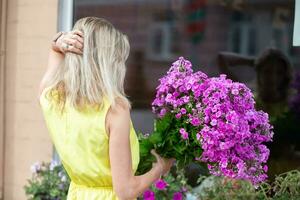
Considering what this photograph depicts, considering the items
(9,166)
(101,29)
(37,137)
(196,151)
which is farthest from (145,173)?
(9,166)

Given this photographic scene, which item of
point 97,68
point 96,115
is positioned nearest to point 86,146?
point 96,115

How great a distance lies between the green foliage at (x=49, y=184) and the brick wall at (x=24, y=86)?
0.35 metres

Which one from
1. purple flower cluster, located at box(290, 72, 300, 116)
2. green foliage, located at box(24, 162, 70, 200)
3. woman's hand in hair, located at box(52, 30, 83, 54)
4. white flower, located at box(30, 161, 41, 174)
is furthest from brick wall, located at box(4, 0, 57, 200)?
woman's hand in hair, located at box(52, 30, 83, 54)

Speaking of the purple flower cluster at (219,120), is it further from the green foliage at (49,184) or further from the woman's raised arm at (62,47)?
the green foliage at (49,184)

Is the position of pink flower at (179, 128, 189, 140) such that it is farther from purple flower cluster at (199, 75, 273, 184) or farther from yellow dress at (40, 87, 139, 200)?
yellow dress at (40, 87, 139, 200)

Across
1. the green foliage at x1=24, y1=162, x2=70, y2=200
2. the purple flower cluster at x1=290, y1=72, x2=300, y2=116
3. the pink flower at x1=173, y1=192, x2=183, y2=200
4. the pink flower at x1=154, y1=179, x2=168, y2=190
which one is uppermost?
the purple flower cluster at x1=290, y1=72, x2=300, y2=116

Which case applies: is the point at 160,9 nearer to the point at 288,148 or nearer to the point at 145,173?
the point at 288,148

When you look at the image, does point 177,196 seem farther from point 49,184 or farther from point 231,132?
point 231,132

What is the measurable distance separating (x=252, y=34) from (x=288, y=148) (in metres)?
0.78

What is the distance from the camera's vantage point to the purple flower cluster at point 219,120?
8.21 ft

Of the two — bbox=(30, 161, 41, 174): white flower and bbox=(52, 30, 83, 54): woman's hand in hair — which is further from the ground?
bbox=(52, 30, 83, 54): woman's hand in hair

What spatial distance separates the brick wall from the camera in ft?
17.2

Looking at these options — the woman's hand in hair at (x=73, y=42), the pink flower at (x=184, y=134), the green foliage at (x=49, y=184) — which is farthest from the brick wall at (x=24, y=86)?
the pink flower at (x=184, y=134)

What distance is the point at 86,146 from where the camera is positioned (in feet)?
7.96
